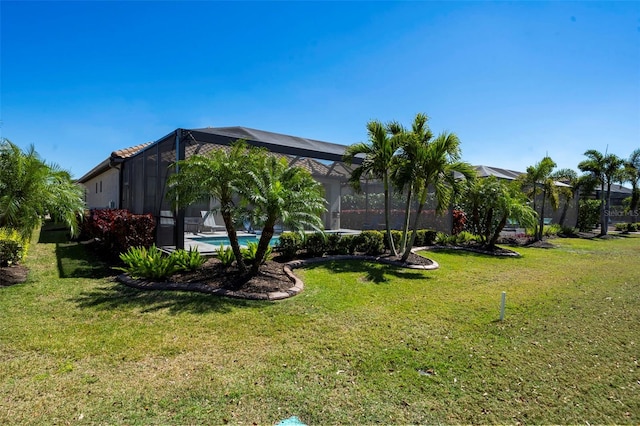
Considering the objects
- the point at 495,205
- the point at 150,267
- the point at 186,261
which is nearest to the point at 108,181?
the point at 186,261

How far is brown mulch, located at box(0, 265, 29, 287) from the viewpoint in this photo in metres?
6.28

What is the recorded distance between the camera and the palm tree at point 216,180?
670 centimetres

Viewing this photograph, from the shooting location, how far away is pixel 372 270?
8.50 metres

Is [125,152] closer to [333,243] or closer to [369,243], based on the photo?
[333,243]

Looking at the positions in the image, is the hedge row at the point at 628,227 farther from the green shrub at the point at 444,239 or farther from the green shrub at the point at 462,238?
the green shrub at the point at 444,239

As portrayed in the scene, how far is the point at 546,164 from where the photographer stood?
15.2 meters

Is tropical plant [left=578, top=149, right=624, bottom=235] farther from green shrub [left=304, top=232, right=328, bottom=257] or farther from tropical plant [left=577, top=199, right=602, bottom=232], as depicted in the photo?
green shrub [left=304, top=232, right=328, bottom=257]

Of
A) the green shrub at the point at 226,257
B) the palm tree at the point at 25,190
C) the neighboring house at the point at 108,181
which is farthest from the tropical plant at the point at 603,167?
the palm tree at the point at 25,190

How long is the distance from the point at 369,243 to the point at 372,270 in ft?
7.01

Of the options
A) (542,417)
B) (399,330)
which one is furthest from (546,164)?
(542,417)

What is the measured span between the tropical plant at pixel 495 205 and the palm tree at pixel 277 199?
7.59 meters

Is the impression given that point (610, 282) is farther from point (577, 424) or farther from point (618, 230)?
point (618, 230)

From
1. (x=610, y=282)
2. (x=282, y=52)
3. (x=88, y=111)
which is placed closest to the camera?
(x=610, y=282)

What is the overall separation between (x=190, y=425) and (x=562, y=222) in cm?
2663
